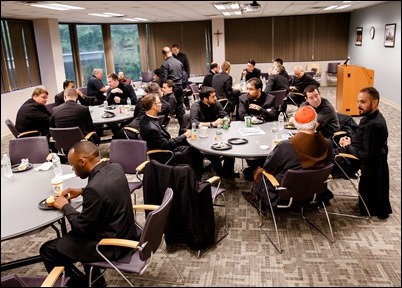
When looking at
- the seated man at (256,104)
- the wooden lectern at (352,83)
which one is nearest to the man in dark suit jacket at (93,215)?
the seated man at (256,104)

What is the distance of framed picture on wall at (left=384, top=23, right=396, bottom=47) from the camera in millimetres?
9909

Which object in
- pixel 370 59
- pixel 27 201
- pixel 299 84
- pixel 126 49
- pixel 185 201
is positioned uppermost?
pixel 126 49

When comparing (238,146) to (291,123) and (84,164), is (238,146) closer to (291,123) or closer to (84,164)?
(291,123)

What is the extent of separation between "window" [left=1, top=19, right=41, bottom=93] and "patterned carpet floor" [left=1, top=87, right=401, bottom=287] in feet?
21.5

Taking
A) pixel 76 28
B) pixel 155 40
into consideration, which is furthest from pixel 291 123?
pixel 155 40

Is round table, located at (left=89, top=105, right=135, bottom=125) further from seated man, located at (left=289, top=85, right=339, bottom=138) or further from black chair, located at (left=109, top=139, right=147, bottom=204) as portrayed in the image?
seated man, located at (left=289, top=85, right=339, bottom=138)

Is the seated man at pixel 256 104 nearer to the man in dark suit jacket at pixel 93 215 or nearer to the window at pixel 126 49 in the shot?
the man in dark suit jacket at pixel 93 215

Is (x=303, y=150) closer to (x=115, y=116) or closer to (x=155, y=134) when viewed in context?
(x=155, y=134)

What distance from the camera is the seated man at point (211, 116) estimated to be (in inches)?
203

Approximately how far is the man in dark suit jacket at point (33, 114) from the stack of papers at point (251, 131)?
322 centimetres

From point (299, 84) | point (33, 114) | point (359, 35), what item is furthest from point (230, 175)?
point (359, 35)

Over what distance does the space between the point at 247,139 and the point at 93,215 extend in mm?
2376

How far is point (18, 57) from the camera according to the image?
376 inches

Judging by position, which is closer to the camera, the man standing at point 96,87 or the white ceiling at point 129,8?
the white ceiling at point 129,8
